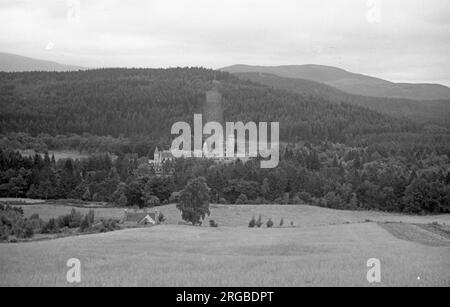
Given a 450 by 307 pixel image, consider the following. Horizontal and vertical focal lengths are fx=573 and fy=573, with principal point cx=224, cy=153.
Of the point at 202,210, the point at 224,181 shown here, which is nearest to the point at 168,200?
the point at 224,181

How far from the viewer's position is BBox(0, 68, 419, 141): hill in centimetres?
14438

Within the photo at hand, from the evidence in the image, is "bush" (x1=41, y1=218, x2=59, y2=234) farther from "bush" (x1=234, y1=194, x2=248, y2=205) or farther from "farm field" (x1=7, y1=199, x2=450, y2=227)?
"bush" (x1=234, y1=194, x2=248, y2=205)

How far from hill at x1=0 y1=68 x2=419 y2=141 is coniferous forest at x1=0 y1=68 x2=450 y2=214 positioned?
348 millimetres

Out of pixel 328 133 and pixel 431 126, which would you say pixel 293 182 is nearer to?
pixel 328 133

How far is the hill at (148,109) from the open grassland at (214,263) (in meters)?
108

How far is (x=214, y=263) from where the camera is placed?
2186 centimetres

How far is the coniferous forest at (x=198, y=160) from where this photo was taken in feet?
257

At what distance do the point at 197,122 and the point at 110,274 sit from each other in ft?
476

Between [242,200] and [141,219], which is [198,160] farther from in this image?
[141,219]

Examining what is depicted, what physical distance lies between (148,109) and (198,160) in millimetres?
64254

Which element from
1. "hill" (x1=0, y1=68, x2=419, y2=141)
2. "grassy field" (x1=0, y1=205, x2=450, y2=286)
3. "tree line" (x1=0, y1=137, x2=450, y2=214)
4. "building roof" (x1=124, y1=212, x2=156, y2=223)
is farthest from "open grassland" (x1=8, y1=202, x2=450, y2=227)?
"hill" (x1=0, y1=68, x2=419, y2=141)

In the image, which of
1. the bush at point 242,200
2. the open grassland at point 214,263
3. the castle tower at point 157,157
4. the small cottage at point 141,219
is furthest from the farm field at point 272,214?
the castle tower at point 157,157

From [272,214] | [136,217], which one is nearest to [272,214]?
[272,214]

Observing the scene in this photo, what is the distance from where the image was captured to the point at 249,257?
24.3m
